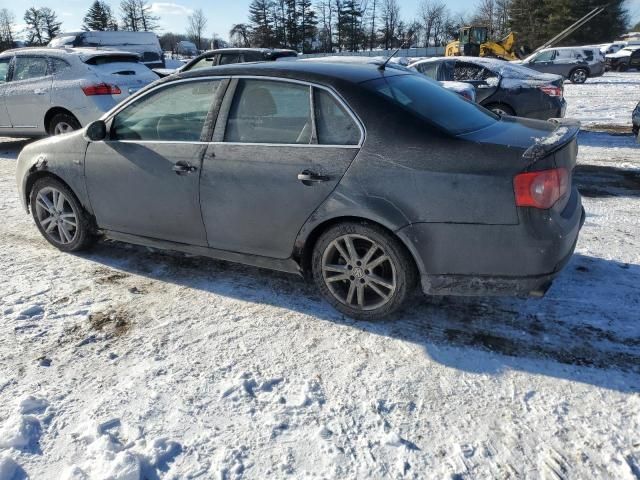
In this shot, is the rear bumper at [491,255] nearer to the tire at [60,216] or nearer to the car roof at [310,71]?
the car roof at [310,71]

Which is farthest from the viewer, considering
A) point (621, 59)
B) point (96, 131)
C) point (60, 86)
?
point (621, 59)

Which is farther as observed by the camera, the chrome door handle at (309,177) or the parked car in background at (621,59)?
the parked car in background at (621,59)

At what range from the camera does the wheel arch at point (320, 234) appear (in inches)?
123

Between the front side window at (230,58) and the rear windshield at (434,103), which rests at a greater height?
the front side window at (230,58)

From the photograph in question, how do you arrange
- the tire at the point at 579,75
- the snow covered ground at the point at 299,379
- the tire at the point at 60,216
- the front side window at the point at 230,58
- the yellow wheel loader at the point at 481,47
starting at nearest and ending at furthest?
the snow covered ground at the point at 299,379, the tire at the point at 60,216, the front side window at the point at 230,58, the tire at the point at 579,75, the yellow wheel loader at the point at 481,47

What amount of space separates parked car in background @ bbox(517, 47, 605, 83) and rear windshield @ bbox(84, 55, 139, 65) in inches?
802

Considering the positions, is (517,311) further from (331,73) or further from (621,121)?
(621,121)

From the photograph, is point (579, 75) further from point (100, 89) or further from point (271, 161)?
point (271, 161)

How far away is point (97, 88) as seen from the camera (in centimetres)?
845

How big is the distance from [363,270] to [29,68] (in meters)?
8.48

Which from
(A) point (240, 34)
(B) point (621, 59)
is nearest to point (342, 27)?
(A) point (240, 34)

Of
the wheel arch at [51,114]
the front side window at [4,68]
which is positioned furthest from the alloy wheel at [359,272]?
the front side window at [4,68]

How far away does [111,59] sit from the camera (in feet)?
30.1

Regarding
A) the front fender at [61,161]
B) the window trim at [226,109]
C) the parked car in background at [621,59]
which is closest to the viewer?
the window trim at [226,109]
